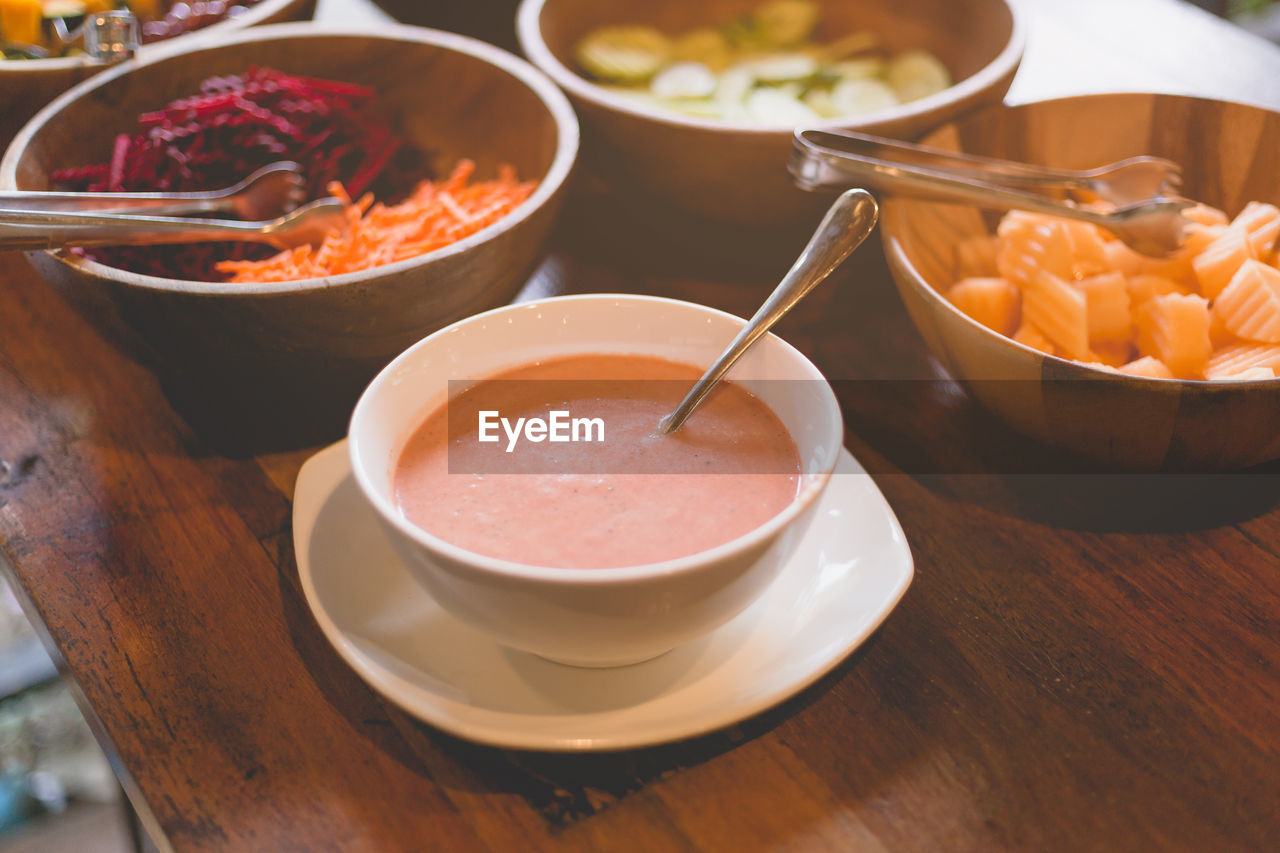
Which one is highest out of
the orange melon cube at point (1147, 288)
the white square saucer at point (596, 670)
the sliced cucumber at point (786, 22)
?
the sliced cucumber at point (786, 22)

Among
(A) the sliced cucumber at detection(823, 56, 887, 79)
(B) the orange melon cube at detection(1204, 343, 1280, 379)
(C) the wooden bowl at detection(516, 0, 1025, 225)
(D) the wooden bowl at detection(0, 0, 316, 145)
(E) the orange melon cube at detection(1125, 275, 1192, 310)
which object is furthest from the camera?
(A) the sliced cucumber at detection(823, 56, 887, 79)

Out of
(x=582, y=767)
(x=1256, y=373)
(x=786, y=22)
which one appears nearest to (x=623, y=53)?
(x=786, y=22)

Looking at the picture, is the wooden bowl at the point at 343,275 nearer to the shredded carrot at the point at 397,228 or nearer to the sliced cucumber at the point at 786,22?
the shredded carrot at the point at 397,228

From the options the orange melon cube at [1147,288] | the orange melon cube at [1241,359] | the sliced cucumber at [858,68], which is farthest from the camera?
the sliced cucumber at [858,68]

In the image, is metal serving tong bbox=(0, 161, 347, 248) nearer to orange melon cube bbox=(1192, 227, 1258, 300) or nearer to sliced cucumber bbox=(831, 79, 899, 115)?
sliced cucumber bbox=(831, 79, 899, 115)

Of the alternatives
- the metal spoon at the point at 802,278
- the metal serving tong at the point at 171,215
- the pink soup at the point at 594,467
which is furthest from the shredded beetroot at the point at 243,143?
the metal spoon at the point at 802,278

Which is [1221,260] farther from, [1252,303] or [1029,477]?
[1029,477]

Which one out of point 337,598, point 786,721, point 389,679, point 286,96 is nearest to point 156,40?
point 286,96

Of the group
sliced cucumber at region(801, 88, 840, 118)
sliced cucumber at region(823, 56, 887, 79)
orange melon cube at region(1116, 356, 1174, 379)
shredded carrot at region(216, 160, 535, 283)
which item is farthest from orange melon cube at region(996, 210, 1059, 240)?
shredded carrot at region(216, 160, 535, 283)
